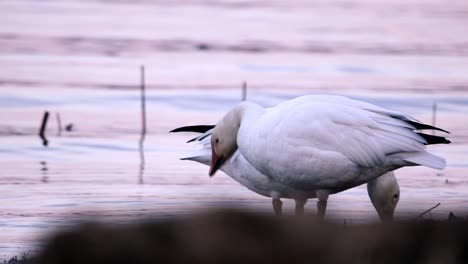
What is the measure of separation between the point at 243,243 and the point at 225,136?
18.7ft

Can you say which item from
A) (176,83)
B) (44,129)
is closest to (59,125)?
(44,129)

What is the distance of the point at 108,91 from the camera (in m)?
18.9

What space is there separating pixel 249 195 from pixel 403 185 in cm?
182

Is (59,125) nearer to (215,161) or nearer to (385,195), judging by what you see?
(215,161)

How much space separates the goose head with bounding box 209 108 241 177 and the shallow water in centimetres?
77

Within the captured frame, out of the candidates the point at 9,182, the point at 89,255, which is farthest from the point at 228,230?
the point at 9,182

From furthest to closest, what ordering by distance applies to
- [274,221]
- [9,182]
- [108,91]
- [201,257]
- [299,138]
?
[108,91], [9,182], [299,138], [274,221], [201,257]

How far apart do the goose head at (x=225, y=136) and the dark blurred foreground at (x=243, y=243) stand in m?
5.44

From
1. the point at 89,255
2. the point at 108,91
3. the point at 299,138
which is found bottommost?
the point at 108,91

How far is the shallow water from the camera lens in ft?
37.6

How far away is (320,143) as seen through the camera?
886 cm

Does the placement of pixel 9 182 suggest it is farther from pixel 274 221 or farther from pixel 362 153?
pixel 274 221

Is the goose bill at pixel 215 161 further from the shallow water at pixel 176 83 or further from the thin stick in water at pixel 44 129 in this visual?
the thin stick in water at pixel 44 129

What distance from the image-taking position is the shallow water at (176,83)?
37.6 ft
